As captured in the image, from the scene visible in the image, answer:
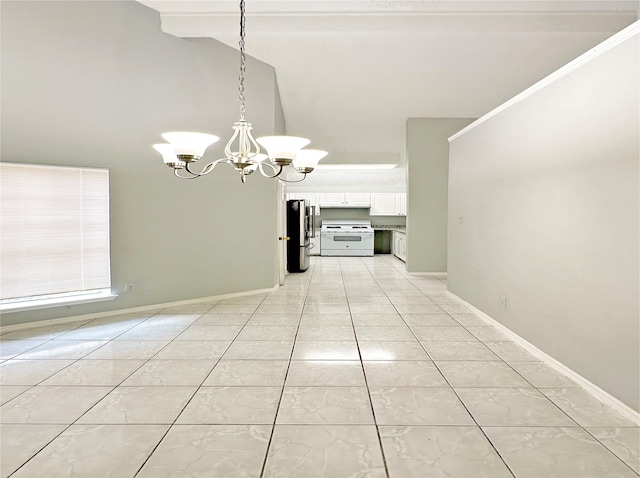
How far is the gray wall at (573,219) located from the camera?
1.98 m

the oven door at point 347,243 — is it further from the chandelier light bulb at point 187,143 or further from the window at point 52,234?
the chandelier light bulb at point 187,143

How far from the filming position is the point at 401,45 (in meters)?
4.78

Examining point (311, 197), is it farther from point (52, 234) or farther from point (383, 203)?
point (52, 234)

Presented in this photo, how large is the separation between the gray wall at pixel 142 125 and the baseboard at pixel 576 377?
9.94 feet

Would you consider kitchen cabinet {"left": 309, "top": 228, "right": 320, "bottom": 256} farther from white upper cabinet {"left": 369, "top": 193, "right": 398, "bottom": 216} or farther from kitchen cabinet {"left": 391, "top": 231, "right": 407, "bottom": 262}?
kitchen cabinet {"left": 391, "top": 231, "right": 407, "bottom": 262}

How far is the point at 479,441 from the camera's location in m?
1.76

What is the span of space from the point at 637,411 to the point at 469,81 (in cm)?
475

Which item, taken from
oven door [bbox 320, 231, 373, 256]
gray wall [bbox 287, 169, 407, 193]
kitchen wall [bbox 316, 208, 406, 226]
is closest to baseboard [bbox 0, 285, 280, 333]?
gray wall [bbox 287, 169, 407, 193]

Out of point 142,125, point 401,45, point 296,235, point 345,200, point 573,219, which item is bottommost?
point 296,235

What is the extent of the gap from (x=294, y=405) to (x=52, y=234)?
296 centimetres

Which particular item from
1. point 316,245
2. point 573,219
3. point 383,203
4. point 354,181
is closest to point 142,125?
point 573,219

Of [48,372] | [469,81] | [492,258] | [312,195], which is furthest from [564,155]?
[312,195]

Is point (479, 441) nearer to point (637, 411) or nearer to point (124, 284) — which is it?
point (637, 411)

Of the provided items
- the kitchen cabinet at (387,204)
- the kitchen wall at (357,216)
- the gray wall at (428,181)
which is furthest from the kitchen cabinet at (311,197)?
the gray wall at (428,181)
